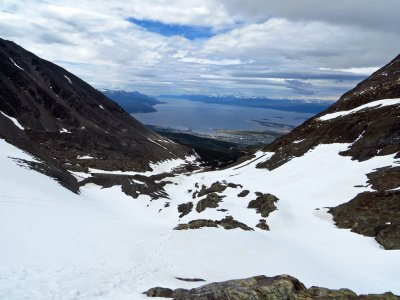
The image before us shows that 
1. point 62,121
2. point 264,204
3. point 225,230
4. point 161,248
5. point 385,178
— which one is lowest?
point 161,248

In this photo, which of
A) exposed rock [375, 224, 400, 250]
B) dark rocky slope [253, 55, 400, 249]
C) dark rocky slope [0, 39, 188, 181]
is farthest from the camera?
dark rocky slope [0, 39, 188, 181]

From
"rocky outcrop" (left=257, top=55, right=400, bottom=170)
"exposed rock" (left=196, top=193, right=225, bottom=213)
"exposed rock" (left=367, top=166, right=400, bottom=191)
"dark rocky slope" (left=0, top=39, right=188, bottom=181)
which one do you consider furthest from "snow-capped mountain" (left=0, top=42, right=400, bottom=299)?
"dark rocky slope" (left=0, top=39, right=188, bottom=181)

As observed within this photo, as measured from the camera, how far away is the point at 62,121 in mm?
156125

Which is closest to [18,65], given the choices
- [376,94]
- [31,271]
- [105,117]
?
[105,117]

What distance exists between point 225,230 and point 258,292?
19.1 metres

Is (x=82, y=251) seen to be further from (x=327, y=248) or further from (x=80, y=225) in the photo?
(x=327, y=248)

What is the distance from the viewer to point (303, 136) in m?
89.8

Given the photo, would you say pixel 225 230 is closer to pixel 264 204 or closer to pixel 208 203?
pixel 264 204

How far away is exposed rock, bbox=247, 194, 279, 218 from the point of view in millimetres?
42875

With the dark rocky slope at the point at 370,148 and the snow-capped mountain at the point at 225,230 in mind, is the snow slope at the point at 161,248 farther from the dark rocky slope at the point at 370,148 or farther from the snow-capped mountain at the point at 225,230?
the dark rocky slope at the point at 370,148

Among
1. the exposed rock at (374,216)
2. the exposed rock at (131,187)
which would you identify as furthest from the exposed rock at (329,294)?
the exposed rock at (131,187)

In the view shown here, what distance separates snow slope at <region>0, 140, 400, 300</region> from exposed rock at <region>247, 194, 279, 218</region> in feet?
3.14

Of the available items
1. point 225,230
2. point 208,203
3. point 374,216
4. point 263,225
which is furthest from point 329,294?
point 208,203

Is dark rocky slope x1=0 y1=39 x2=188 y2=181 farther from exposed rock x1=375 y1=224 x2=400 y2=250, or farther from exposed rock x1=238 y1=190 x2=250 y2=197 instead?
exposed rock x1=375 y1=224 x2=400 y2=250
